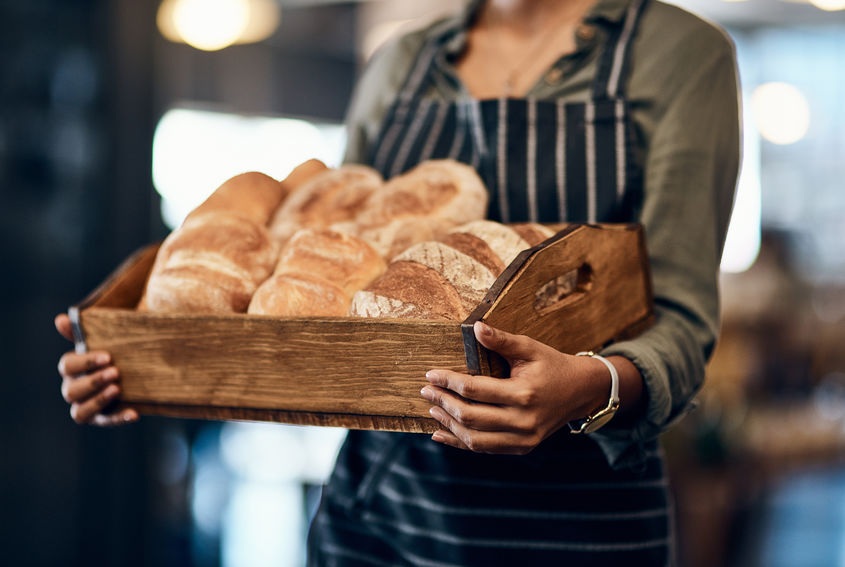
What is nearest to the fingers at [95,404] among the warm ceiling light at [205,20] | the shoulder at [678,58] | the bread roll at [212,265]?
the bread roll at [212,265]

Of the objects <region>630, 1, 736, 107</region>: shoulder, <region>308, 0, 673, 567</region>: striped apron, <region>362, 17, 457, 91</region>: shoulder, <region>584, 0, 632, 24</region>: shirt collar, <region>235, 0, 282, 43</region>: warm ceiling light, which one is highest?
<region>235, 0, 282, 43</region>: warm ceiling light

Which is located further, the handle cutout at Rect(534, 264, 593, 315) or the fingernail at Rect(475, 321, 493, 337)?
the handle cutout at Rect(534, 264, 593, 315)

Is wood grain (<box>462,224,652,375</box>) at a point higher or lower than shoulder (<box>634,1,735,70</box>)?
lower

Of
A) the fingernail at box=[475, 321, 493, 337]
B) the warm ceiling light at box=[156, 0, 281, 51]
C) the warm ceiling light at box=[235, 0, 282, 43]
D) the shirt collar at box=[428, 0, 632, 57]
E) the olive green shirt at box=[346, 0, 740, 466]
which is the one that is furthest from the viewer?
the warm ceiling light at box=[235, 0, 282, 43]

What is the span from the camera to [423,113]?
143 cm

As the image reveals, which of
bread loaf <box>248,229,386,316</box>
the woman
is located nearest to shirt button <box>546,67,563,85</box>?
the woman

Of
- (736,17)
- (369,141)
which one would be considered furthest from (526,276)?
(736,17)

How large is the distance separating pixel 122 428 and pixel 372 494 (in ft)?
5.99

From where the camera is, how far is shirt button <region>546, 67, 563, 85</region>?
51.4 inches

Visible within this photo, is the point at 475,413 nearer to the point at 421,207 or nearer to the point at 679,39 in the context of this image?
the point at 421,207

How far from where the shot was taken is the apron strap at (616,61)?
1.25 m

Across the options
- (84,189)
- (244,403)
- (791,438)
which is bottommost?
(791,438)

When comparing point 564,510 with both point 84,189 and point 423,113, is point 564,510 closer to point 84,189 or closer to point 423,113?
point 423,113

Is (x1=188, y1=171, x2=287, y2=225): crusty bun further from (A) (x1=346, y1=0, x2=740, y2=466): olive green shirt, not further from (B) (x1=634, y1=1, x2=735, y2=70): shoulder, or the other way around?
(B) (x1=634, y1=1, x2=735, y2=70): shoulder
